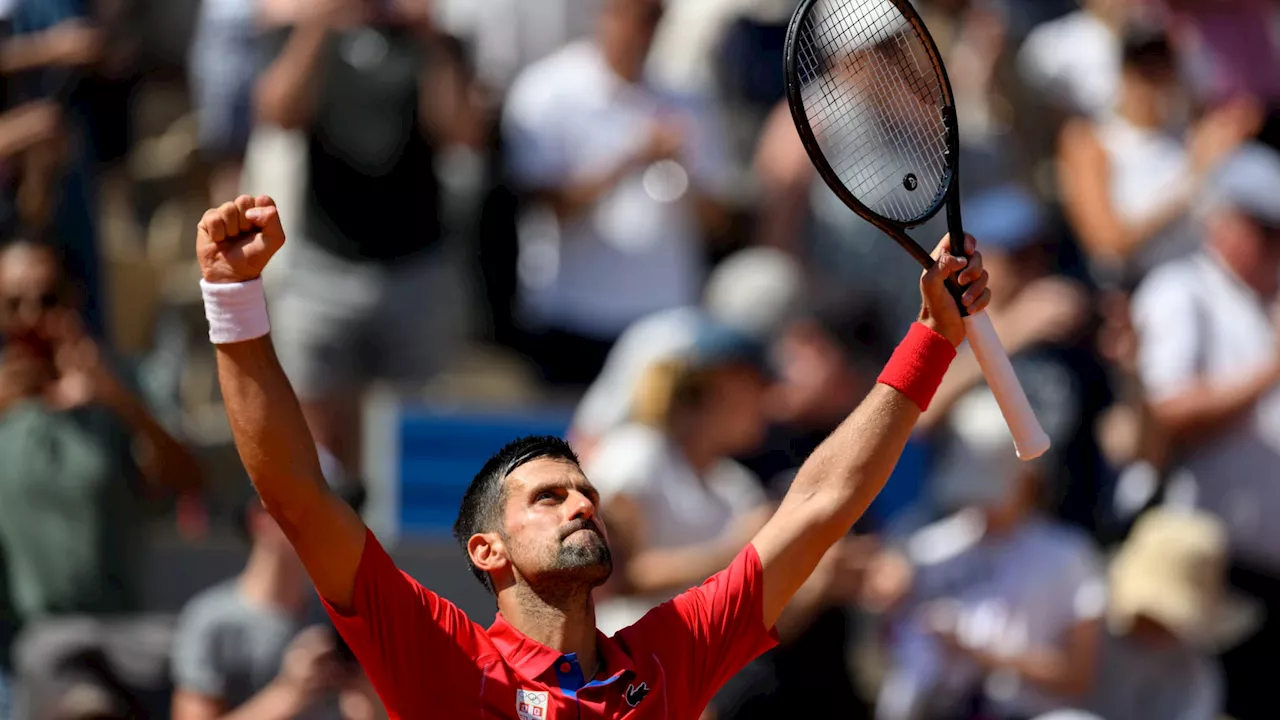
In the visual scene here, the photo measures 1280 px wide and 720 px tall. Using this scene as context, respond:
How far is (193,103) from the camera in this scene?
9680 mm

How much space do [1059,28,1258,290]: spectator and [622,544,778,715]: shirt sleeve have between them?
4149 mm

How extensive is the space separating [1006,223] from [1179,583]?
5.13 ft

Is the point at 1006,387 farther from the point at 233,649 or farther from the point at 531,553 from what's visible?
the point at 233,649

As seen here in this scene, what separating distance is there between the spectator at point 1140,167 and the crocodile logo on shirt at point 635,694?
4.47m

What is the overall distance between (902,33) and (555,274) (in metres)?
3.66

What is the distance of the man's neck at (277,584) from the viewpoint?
655cm

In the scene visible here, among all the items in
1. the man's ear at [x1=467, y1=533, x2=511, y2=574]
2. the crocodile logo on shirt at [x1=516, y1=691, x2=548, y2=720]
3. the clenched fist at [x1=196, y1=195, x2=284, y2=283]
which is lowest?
the crocodile logo on shirt at [x1=516, y1=691, x2=548, y2=720]

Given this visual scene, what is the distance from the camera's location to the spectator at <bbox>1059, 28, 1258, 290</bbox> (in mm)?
8141

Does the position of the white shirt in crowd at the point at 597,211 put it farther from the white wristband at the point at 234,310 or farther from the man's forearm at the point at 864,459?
the white wristband at the point at 234,310

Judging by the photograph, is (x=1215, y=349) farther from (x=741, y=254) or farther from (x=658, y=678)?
(x=658, y=678)

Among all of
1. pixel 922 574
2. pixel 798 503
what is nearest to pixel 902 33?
pixel 798 503

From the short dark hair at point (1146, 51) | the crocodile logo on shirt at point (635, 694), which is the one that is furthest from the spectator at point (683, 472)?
the short dark hair at point (1146, 51)

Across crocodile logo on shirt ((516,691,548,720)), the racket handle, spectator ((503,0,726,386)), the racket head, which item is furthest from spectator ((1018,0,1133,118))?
crocodile logo on shirt ((516,691,548,720))

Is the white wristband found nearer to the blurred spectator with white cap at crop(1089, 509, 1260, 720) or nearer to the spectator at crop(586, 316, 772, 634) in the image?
the spectator at crop(586, 316, 772, 634)
